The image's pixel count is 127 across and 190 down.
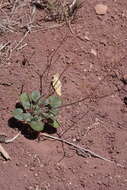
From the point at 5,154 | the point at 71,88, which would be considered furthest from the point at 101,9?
the point at 5,154

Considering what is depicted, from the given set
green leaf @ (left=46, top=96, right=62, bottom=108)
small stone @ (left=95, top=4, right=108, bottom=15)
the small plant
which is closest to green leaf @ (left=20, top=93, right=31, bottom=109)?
the small plant

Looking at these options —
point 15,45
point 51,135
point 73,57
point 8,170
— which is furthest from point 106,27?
point 8,170

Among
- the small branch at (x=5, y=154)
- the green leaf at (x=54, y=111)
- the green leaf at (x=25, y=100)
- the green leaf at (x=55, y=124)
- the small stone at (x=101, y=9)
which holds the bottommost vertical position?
the small branch at (x=5, y=154)

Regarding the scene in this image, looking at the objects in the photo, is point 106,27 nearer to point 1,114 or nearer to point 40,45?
point 40,45

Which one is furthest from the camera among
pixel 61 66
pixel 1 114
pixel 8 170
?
pixel 61 66

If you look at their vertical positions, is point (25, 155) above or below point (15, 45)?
below

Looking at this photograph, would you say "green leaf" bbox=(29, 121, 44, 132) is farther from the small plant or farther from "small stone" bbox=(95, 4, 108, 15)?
"small stone" bbox=(95, 4, 108, 15)

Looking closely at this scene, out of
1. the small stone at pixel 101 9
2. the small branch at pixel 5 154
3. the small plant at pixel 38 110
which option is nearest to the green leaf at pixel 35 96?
the small plant at pixel 38 110

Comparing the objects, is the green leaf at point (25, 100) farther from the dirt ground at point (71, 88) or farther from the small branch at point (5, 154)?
the small branch at point (5, 154)
